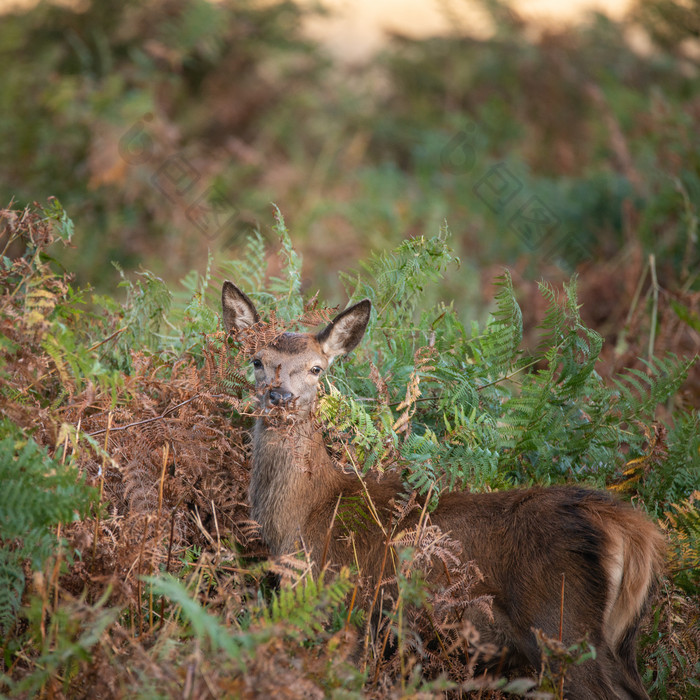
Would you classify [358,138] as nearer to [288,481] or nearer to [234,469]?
[234,469]

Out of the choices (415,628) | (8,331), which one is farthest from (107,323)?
(415,628)

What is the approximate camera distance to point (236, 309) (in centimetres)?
471

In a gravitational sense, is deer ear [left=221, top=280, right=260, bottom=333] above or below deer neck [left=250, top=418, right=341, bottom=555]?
→ above

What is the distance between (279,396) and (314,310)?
0.54m

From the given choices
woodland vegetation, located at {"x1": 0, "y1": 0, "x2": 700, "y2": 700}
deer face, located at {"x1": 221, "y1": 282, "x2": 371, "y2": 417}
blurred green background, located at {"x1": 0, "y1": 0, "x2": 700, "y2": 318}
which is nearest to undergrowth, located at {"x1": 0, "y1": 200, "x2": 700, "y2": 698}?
woodland vegetation, located at {"x1": 0, "y1": 0, "x2": 700, "y2": 700}

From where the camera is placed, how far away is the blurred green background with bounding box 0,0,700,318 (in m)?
9.70

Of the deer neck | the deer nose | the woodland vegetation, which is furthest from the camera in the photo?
the deer neck

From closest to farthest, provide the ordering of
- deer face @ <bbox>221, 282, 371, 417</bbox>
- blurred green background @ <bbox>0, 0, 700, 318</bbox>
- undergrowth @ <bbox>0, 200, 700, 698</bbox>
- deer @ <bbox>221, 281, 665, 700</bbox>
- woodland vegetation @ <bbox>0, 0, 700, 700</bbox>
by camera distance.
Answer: undergrowth @ <bbox>0, 200, 700, 698</bbox>, woodland vegetation @ <bbox>0, 0, 700, 700</bbox>, deer @ <bbox>221, 281, 665, 700</bbox>, deer face @ <bbox>221, 282, 371, 417</bbox>, blurred green background @ <bbox>0, 0, 700, 318</bbox>

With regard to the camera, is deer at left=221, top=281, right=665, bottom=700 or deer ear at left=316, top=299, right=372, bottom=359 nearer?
Result: deer at left=221, top=281, right=665, bottom=700

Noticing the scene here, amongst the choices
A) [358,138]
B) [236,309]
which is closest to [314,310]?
[236,309]

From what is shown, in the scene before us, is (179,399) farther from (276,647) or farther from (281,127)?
(281,127)

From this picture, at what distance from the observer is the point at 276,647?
Answer: 9.40 feet

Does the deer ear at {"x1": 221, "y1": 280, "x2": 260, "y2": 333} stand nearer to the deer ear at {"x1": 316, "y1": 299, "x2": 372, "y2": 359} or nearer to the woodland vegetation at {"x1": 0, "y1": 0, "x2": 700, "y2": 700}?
the woodland vegetation at {"x1": 0, "y1": 0, "x2": 700, "y2": 700}

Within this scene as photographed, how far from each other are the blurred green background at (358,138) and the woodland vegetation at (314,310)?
5cm
